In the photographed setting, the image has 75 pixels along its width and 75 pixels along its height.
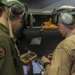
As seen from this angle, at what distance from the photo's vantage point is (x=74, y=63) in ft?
4.93

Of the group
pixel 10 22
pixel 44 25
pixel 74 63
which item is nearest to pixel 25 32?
pixel 44 25

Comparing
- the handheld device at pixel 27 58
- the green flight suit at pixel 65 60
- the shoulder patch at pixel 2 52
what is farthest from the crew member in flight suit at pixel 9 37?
the handheld device at pixel 27 58

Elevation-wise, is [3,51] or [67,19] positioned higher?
[67,19]

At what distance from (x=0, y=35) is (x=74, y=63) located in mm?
550

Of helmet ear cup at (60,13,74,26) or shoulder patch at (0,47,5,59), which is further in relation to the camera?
helmet ear cup at (60,13,74,26)

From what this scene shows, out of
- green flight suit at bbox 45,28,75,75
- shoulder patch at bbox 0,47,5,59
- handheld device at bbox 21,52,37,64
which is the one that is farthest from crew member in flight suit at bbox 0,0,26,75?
handheld device at bbox 21,52,37,64

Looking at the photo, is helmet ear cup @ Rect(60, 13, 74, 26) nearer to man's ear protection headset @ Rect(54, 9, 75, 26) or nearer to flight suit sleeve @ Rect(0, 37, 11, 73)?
man's ear protection headset @ Rect(54, 9, 75, 26)

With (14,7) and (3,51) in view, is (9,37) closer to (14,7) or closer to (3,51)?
(3,51)

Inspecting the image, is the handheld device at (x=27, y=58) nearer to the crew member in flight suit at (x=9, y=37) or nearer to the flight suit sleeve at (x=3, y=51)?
the crew member in flight suit at (x=9, y=37)

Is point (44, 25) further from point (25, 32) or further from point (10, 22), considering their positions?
point (10, 22)

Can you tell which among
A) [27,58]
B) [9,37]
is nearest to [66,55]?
[9,37]

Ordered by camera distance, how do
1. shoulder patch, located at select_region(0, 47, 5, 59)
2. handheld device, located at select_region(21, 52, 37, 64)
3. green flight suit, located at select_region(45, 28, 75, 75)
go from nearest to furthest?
shoulder patch, located at select_region(0, 47, 5, 59) → green flight suit, located at select_region(45, 28, 75, 75) → handheld device, located at select_region(21, 52, 37, 64)

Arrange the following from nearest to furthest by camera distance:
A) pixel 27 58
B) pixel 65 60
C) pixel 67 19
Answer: pixel 65 60, pixel 67 19, pixel 27 58

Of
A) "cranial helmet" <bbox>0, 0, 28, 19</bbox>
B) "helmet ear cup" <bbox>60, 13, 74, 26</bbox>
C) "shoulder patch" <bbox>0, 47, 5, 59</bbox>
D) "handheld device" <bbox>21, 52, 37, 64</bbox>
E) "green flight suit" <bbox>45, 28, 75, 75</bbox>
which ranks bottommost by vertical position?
"handheld device" <bbox>21, 52, 37, 64</bbox>
